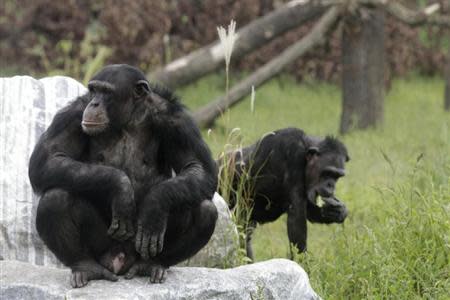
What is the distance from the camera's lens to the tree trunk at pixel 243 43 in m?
12.0

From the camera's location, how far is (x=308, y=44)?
39.3 ft

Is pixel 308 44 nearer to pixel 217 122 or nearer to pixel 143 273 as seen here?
pixel 217 122

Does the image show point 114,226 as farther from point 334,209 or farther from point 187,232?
point 334,209

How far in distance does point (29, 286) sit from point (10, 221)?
1.41 meters

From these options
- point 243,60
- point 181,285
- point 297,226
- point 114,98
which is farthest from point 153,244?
point 243,60

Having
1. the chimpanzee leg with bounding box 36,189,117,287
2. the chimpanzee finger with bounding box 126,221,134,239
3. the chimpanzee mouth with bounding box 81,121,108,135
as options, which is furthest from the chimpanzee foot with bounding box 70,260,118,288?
the chimpanzee mouth with bounding box 81,121,108,135

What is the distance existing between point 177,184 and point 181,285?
525 mm

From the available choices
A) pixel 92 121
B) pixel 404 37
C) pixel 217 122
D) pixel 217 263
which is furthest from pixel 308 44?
pixel 92 121

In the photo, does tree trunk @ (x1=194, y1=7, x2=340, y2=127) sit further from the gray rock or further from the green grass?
the gray rock

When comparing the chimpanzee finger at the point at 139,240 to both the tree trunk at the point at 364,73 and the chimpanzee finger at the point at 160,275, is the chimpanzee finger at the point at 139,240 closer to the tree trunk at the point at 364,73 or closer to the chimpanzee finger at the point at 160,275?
the chimpanzee finger at the point at 160,275

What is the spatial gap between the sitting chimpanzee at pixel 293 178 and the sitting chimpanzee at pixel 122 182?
161cm

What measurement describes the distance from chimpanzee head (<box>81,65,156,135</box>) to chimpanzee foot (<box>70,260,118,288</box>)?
69 cm

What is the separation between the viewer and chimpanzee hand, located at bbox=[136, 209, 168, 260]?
5.08 m

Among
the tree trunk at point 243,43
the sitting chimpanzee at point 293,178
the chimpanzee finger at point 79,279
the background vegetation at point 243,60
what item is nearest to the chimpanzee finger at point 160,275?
the chimpanzee finger at point 79,279
